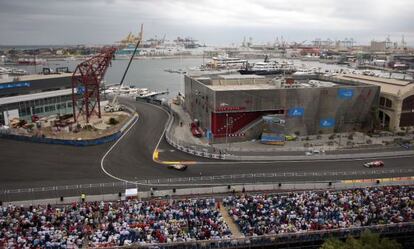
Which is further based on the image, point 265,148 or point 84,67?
point 84,67

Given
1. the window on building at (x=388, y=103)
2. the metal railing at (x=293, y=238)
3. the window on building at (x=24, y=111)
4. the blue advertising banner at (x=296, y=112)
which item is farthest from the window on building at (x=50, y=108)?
the window on building at (x=388, y=103)

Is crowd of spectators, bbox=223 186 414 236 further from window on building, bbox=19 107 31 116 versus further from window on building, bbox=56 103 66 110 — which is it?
window on building, bbox=56 103 66 110

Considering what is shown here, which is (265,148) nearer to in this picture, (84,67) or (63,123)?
(63,123)

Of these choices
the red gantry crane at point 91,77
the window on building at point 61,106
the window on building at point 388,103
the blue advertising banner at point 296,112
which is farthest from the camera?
the window on building at point 61,106

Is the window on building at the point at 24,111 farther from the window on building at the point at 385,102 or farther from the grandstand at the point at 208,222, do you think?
the window on building at the point at 385,102

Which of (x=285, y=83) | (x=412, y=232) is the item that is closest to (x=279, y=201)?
(x=412, y=232)

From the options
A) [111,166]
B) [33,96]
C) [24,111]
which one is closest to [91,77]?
[33,96]

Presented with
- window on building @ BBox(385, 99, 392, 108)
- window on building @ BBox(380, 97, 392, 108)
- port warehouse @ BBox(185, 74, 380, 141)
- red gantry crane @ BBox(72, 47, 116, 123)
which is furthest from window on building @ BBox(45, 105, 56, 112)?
window on building @ BBox(385, 99, 392, 108)
